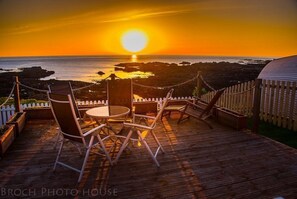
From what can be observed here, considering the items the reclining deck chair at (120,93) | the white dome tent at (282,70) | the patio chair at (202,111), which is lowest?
the patio chair at (202,111)

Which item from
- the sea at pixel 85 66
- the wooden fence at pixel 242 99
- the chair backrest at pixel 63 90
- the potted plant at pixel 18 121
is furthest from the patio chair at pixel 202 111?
the sea at pixel 85 66

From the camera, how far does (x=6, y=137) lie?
4016 mm

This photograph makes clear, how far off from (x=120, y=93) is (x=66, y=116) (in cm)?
205

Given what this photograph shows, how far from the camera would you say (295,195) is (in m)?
2.63

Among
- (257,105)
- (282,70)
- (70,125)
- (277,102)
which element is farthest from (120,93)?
(282,70)

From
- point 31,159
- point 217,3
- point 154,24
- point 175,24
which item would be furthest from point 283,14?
point 31,159

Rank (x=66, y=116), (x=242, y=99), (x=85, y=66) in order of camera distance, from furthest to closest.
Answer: (x=85, y=66)
(x=242, y=99)
(x=66, y=116)

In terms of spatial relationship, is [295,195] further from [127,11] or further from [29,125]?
[127,11]

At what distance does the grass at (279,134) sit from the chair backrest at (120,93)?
3964 millimetres

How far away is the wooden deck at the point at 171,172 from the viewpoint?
273 centimetres

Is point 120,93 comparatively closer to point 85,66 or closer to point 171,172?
point 171,172

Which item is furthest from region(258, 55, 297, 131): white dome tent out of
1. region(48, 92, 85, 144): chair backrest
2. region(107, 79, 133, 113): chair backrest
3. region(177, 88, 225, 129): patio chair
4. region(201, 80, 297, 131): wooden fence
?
region(48, 92, 85, 144): chair backrest

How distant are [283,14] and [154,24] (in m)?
7.66

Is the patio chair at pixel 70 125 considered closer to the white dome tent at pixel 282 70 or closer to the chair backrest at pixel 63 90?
the chair backrest at pixel 63 90
